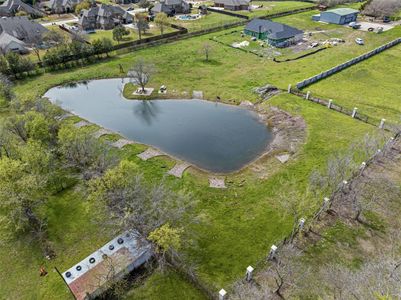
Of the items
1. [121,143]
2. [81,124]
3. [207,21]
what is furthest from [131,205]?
[207,21]

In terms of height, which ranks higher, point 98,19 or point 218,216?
point 98,19

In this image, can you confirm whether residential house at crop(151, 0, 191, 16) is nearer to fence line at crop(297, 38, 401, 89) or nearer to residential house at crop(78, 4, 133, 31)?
residential house at crop(78, 4, 133, 31)

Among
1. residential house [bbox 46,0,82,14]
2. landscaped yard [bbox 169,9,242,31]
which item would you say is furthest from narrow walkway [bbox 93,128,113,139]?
residential house [bbox 46,0,82,14]

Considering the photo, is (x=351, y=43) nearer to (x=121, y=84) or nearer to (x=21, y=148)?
(x=121, y=84)

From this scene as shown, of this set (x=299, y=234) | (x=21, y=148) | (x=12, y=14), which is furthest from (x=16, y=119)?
(x=12, y=14)

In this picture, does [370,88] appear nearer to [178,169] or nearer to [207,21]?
[178,169]

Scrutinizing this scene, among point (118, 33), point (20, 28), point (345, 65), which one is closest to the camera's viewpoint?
point (345, 65)
